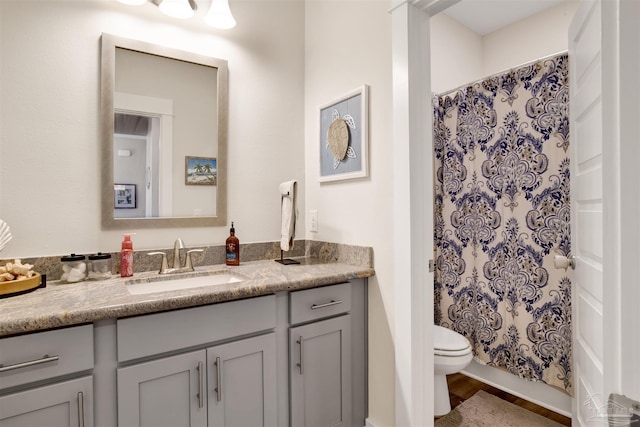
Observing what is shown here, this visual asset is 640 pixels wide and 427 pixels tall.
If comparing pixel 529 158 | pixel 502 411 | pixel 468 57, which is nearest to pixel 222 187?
pixel 529 158

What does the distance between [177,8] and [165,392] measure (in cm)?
169

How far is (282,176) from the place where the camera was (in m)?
2.11

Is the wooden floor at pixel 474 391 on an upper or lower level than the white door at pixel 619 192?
lower

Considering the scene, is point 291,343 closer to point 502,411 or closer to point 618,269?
Answer: point 618,269

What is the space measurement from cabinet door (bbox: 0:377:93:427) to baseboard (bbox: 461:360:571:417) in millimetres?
2279

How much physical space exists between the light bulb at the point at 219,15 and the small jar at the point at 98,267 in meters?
1.26

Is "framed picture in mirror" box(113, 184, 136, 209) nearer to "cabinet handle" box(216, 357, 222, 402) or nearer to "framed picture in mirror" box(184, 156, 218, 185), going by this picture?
"framed picture in mirror" box(184, 156, 218, 185)

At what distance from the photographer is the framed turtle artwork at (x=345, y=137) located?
1717 millimetres

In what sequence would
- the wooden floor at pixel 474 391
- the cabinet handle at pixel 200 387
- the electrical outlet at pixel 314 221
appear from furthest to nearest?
the electrical outlet at pixel 314 221
the wooden floor at pixel 474 391
the cabinet handle at pixel 200 387

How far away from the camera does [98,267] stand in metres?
1.48

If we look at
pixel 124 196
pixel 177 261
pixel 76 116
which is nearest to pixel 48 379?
pixel 177 261

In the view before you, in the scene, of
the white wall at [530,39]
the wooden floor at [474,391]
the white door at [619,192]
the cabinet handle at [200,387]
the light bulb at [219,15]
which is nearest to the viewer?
the white door at [619,192]

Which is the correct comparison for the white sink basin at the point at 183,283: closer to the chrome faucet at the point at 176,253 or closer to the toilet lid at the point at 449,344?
the chrome faucet at the point at 176,253

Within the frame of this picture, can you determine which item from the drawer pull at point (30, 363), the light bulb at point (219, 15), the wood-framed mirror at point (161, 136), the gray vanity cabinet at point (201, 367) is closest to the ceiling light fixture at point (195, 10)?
the light bulb at point (219, 15)
